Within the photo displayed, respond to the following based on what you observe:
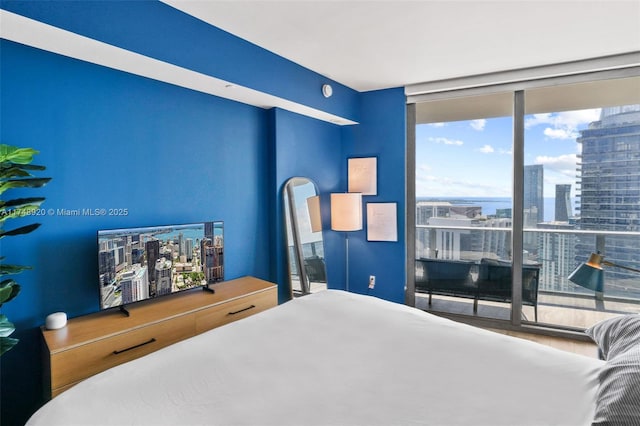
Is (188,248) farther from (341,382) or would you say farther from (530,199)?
(530,199)

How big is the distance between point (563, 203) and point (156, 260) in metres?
3.73

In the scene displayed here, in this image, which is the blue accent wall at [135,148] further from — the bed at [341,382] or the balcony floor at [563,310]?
the balcony floor at [563,310]

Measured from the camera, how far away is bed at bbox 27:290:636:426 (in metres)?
1.14

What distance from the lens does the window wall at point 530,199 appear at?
133 inches

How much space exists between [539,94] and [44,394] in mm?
4654

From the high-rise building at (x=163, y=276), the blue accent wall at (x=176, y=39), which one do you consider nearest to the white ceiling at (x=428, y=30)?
the blue accent wall at (x=176, y=39)

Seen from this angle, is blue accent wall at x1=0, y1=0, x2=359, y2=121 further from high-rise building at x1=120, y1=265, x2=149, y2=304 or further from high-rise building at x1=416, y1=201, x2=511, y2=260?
high-rise building at x1=416, y1=201, x2=511, y2=260

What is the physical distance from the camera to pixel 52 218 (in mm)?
2066

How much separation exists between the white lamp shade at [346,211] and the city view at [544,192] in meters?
0.78

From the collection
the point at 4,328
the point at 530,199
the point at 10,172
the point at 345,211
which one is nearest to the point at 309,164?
the point at 345,211

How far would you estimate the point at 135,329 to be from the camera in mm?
2066

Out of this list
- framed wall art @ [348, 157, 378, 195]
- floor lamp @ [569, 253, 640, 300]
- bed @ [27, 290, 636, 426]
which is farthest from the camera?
framed wall art @ [348, 157, 378, 195]

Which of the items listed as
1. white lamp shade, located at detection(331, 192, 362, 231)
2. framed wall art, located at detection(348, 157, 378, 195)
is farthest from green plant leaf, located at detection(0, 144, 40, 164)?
framed wall art, located at detection(348, 157, 378, 195)

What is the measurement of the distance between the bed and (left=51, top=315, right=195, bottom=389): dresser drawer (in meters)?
0.60
